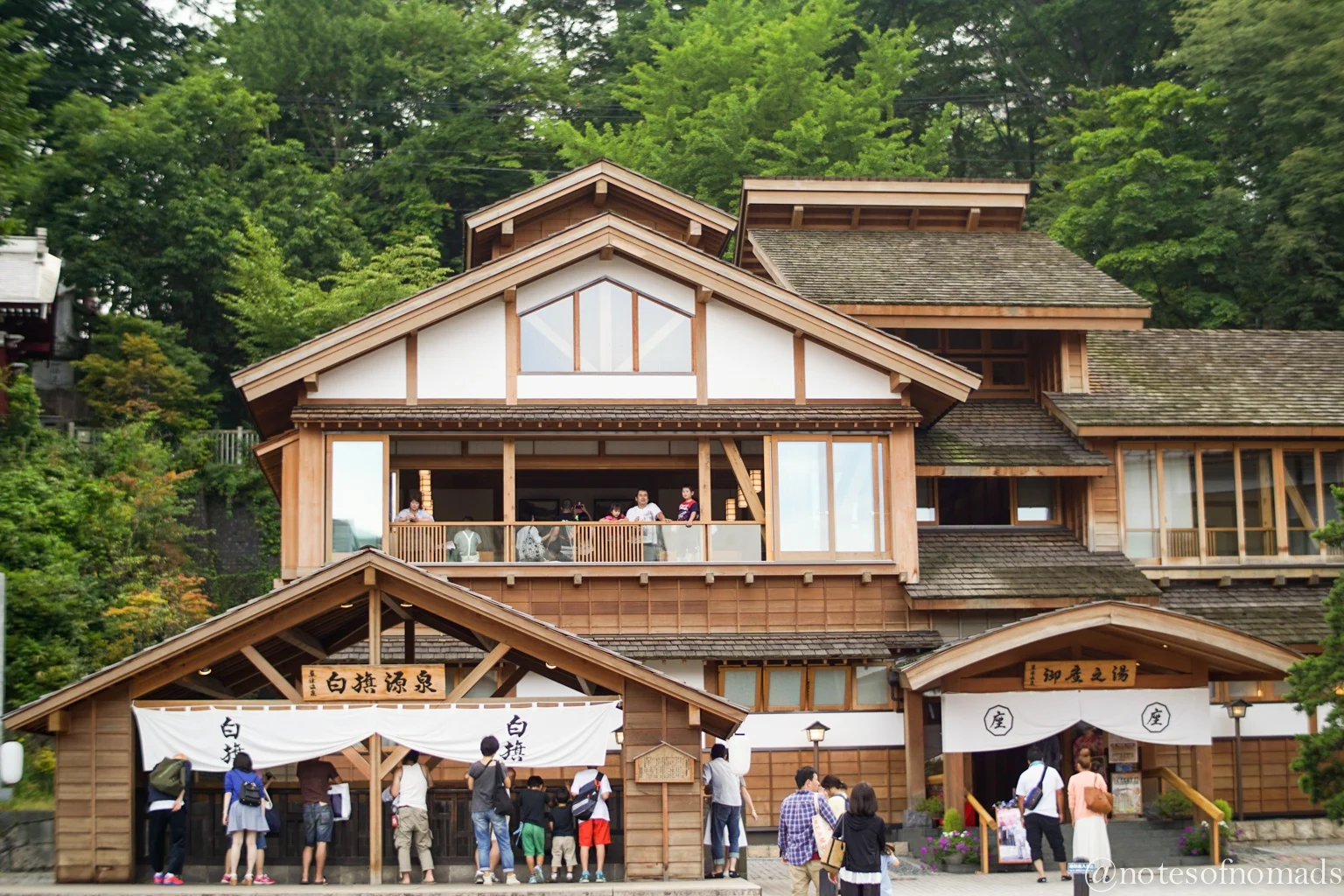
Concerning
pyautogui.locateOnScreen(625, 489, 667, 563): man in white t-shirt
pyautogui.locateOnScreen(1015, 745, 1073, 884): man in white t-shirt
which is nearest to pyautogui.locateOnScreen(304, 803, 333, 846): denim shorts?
pyautogui.locateOnScreen(625, 489, 667, 563): man in white t-shirt

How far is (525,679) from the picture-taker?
24.8 m

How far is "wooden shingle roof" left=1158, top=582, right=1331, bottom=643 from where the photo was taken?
85.6 ft

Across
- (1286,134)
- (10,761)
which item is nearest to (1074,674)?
(10,761)

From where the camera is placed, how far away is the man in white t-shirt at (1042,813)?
2048 centimetres

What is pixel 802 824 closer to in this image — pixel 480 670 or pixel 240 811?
pixel 480 670

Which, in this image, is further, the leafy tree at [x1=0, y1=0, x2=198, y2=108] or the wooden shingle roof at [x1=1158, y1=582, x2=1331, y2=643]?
the leafy tree at [x1=0, y1=0, x2=198, y2=108]

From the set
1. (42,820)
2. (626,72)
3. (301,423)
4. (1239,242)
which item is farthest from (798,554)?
(626,72)

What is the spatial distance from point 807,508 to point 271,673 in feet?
32.7

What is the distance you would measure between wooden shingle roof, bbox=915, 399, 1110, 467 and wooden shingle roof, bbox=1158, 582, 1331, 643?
2.78m

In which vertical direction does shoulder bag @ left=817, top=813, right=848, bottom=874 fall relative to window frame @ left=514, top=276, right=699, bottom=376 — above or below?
below

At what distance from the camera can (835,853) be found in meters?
16.2

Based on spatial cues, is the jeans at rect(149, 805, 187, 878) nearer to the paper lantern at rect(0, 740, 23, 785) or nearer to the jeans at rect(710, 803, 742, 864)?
the paper lantern at rect(0, 740, 23, 785)

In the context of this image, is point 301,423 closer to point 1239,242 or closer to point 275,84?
point 1239,242

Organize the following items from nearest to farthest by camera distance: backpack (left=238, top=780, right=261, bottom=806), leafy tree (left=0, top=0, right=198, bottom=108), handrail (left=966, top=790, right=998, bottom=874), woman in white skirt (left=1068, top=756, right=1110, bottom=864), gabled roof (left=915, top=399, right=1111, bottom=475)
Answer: woman in white skirt (left=1068, top=756, right=1110, bottom=864), backpack (left=238, top=780, right=261, bottom=806), handrail (left=966, top=790, right=998, bottom=874), gabled roof (left=915, top=399, right=1111, bottom=475), leafy tree (left=0, top=0, right=198, bottom=108)
